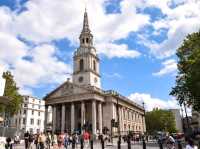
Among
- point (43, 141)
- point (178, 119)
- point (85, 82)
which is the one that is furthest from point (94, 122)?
point (178, 119)

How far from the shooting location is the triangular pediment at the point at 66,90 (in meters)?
67.4

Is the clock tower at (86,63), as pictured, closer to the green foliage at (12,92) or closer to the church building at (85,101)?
the church building at (85,101)

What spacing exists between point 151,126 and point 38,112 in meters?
52.5

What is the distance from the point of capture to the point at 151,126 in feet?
396

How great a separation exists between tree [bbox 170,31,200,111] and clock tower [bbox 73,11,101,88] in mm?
30215

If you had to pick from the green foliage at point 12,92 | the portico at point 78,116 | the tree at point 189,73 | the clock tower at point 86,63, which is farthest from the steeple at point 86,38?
the tree at point 189,73

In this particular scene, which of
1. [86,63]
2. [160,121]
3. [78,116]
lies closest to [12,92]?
[78,116]

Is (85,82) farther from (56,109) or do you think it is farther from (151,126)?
(151,126)

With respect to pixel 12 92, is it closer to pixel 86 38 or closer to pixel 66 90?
pixel 66 90

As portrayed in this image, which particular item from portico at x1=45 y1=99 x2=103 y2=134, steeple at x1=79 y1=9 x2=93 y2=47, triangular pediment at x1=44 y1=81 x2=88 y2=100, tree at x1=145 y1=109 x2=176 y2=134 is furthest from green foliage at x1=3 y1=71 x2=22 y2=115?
tree at x1=145 y1=109 x2=176 y2=134

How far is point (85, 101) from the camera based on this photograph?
219 ft

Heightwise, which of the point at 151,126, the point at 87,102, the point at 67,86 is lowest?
the point at 151,126

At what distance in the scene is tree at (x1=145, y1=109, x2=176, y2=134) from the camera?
11625 cm

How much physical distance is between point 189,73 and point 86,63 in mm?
38222
